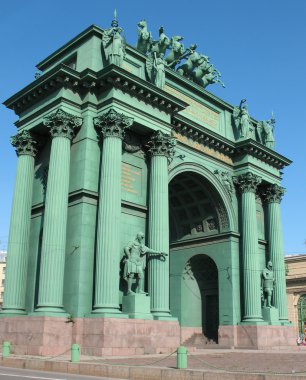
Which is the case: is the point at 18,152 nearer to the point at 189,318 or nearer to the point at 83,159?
the point at 83,159

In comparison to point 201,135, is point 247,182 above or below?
below

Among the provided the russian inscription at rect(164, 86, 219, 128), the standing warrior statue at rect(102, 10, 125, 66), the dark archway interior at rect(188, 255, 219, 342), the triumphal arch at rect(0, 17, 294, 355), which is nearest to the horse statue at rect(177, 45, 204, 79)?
the triumphal arch at rect(0, 17, 294, 355)

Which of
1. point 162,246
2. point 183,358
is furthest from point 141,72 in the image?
point 183,358

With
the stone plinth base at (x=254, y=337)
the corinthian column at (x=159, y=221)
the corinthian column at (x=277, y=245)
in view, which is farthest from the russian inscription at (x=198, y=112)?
the stone plinth base at (x=254, y=337)

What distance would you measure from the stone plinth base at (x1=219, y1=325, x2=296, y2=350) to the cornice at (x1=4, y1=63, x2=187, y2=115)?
15.6 metres

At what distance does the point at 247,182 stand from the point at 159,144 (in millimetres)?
10135

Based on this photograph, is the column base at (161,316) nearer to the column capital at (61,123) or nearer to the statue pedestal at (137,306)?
the statue pedestal at (137,306)

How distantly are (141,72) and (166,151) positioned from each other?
5560mm

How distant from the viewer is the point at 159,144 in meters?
28.8

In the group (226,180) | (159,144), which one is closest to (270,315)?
(226,180)

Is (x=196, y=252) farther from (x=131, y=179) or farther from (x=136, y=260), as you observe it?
(x=136, y=260)

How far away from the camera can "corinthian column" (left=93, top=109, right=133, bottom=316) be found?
23795mm

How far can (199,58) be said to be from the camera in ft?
120

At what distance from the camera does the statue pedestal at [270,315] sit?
3462cm
